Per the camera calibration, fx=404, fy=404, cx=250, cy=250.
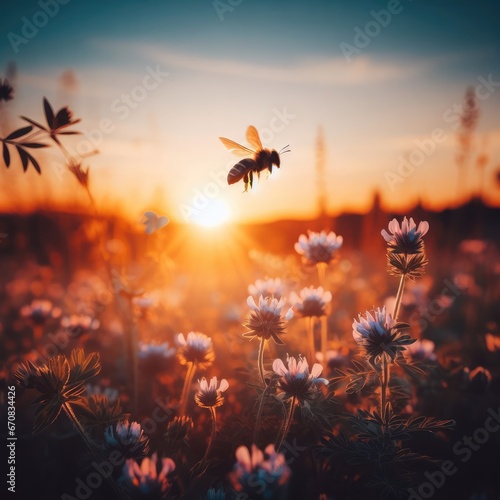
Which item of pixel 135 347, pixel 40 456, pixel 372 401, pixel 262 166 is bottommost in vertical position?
pixel 40 456

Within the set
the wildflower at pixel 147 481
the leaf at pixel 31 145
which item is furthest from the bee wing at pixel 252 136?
the wildflower at pixel 147 481

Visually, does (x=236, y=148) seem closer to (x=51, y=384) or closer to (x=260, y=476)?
(x=51, y=384)

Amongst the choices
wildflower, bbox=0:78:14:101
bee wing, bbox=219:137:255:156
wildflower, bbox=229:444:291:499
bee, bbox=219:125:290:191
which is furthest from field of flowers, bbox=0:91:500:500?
bee wing, bbox=219:137:255:156

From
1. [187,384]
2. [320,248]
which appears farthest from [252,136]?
[187,384]

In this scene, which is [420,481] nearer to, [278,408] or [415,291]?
[278,408]

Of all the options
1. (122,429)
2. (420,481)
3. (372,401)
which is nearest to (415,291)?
(372,401)

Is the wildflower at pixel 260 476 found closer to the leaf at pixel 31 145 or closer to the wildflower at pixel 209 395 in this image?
the wildflower at pixel 209 395
